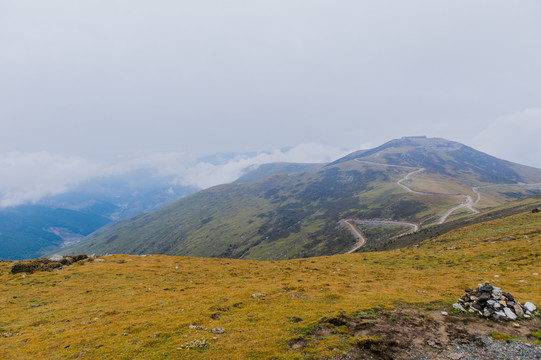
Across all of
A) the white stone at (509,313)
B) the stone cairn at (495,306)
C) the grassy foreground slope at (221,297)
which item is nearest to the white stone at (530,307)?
the stone cairn at (495,306)

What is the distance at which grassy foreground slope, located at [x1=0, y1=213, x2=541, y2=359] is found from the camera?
19078mm

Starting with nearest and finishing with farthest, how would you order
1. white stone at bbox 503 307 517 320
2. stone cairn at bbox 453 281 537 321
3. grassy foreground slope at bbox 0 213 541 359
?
grassy foreground slope at bbox 0 213 541 359
white stone at bbox 503 307 517 320
stone cairn at bbox 453 281 537 321

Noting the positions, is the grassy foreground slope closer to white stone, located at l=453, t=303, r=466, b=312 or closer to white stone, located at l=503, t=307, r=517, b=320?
white stone, located at l=453, t=303, r=466, b=312

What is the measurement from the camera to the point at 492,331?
18547 mm

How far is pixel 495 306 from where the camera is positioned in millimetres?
20719

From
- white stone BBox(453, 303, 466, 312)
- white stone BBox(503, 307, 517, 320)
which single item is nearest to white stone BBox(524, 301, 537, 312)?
white stone BBox(503, 307, 517, 320)

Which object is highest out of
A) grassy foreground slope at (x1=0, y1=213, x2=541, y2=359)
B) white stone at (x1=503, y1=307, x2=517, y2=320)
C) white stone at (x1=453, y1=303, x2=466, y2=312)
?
white stone at (x1=503, y1=307, x2=517, y2=320)

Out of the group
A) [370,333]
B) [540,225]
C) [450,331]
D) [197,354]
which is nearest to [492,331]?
[450,331]

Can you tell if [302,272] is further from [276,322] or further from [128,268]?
[128,268]

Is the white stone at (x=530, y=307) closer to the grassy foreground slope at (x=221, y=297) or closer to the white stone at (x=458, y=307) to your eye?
the grassy foreground slope at (x=221, y=297)

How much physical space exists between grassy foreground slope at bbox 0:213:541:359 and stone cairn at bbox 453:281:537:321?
258cm

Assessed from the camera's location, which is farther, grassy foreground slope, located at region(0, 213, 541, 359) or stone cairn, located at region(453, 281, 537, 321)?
stone cairn, located at region(453, 281, 537, 321)

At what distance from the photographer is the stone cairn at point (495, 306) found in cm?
2028

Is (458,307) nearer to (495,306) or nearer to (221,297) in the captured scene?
(495,306)
